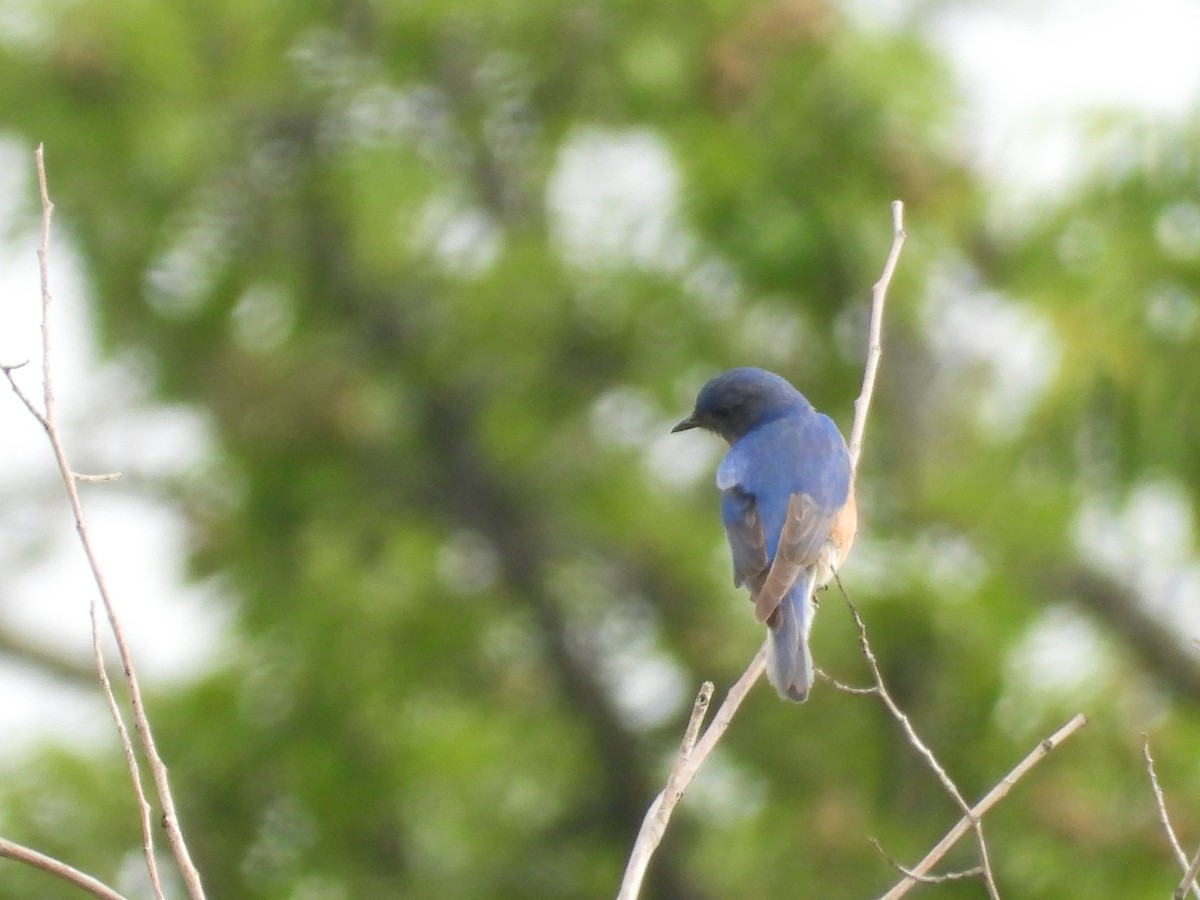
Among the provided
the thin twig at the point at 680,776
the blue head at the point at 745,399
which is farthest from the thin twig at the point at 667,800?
the blue head at the point at 745,399

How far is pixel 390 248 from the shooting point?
6.62 meters

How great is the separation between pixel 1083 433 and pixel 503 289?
2084 millimetres

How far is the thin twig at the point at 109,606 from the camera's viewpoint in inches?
101

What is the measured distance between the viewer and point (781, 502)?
4.90 metres

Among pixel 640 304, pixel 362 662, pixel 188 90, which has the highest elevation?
pixel 188 90

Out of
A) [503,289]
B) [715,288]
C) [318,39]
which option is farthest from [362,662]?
[318,39]

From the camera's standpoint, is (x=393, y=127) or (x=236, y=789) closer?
(x=236, y=789)

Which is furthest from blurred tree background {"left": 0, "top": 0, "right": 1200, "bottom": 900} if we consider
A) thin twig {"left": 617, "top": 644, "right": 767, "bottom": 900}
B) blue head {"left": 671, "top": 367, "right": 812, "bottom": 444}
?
thin twig {"left": 617, "top": 644, "right": 767, "bottom": 900}

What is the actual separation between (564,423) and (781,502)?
1.91m

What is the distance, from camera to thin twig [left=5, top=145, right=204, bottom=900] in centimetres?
256

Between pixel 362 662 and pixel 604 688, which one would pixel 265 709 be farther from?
pixel 604 688

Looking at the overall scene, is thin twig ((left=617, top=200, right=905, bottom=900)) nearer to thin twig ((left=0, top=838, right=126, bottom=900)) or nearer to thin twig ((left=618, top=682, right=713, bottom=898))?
thin twig ((left=618, top=682, right=713, bottom=898))

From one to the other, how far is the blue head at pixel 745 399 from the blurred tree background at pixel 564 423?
2.30 ft

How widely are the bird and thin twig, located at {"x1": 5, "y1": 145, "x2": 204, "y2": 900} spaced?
71.7 inches
